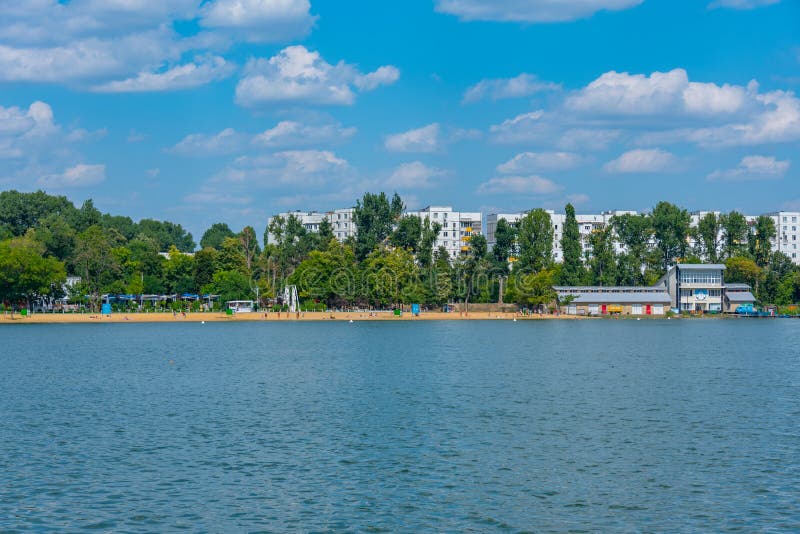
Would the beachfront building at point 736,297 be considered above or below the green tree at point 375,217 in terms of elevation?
below

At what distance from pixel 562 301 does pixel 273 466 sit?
138510mm

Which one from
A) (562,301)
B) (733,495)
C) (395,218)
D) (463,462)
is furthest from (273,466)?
(395,218)

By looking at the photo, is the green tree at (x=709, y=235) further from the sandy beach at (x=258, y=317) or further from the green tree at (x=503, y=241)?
the green tree at (x=503, y=241)

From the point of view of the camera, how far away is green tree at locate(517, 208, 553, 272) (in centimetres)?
16562

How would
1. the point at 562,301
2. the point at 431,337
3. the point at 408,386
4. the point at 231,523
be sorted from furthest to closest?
the point at 562,301
the point at 431,337
the point at 408,386
the point at 231,523

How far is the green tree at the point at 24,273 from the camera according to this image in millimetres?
135750

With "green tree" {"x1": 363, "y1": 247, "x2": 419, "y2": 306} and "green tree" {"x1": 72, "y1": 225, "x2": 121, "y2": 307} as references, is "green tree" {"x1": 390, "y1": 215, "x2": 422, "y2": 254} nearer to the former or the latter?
"green tree" {"x1": 363, "y1": 247, "x2": 419, "y2": 306}

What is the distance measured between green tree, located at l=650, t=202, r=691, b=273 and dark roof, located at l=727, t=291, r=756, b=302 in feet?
44.3

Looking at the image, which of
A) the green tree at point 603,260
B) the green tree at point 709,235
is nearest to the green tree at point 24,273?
the green tree at point 603,260

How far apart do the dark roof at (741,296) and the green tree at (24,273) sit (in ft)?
411

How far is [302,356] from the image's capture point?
7675cm

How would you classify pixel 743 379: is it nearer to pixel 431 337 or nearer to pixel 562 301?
pixel 431 337

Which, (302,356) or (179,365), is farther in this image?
(302,356)

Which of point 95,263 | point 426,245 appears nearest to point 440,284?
point 426,245
